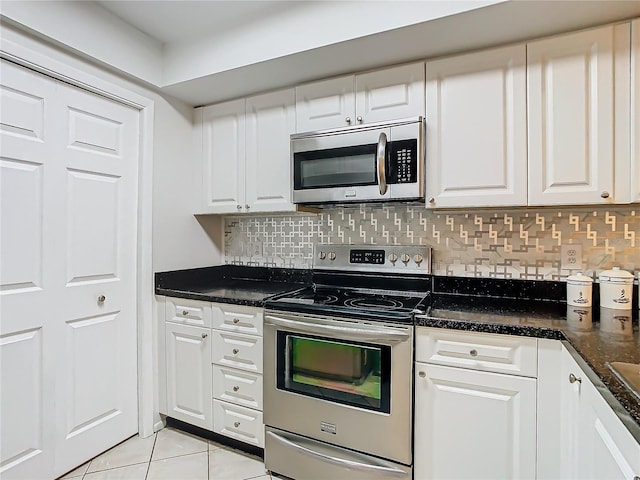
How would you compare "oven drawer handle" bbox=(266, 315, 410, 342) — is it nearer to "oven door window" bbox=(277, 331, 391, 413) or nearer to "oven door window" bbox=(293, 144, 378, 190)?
"oven door window" bbox=(277, 331, 391, 413)

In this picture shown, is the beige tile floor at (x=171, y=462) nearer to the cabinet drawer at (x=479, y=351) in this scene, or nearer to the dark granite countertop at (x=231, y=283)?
the dark granite countertop at (x=231, y=283)

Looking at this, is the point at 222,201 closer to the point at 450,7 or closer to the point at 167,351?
the point at 167,351

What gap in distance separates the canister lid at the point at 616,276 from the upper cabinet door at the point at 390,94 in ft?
3.60

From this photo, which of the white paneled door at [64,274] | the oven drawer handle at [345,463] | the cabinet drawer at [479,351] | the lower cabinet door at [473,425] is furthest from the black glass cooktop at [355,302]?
the white paneled door at [64,274]

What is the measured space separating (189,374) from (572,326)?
76.6 inches

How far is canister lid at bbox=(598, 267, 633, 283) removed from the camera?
5.16 ft

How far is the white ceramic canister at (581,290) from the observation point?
165 cm

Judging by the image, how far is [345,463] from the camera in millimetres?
1655

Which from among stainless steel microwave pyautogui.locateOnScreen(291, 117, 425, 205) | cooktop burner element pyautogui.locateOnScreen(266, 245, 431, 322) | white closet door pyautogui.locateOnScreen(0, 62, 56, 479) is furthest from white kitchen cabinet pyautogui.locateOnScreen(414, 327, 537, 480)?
white closet door pyautogui.locateOnScreen(0, 62, 56, 479)

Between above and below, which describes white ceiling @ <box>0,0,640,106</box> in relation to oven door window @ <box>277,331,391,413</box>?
above

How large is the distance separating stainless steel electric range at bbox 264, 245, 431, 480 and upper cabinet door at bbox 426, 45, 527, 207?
607 mm

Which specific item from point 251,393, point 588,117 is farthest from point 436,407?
point 588,117

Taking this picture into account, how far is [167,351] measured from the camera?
7.39ft

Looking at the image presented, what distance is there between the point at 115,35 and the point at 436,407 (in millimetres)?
2413
